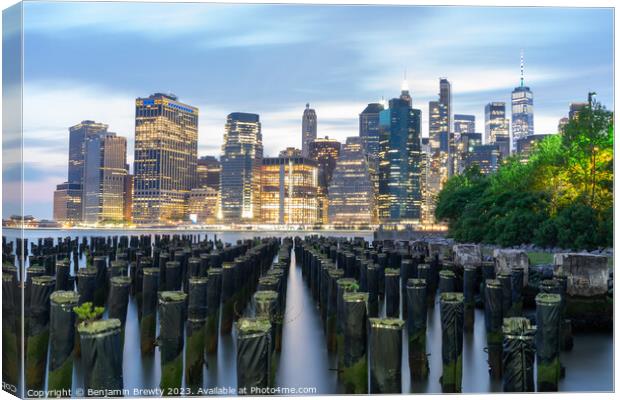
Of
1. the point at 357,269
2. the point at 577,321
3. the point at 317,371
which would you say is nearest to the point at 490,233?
the point at 357,269

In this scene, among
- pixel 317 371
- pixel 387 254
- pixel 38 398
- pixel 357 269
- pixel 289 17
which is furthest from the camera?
pixel 387 254

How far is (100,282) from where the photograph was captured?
16.0m

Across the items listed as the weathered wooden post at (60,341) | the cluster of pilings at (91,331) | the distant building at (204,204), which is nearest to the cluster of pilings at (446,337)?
the cluster of pilings at (91,331)

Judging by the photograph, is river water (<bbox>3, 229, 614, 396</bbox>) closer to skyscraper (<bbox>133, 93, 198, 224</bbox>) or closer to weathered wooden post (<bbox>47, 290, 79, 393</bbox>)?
weathered wooden post (<bbox>47, 290, 79, 393</bbox>)

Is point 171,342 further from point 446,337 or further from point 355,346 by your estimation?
point 446,337

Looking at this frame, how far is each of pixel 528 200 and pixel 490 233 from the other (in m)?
2.94

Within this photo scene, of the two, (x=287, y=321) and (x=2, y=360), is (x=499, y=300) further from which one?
(x=2, y=360)

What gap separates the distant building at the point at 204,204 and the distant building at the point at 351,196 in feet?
124

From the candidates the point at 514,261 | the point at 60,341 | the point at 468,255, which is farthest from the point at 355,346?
the point at 468,255

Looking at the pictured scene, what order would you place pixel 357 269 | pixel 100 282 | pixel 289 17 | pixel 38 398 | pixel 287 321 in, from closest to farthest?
pixel 38 398
pixel 289 17
pixel 287 321
pixel 100 282
pixel 357 269

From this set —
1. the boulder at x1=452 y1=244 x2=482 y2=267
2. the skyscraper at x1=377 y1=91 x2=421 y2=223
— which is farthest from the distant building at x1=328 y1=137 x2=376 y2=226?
the boulder at x1=452 y1=244 x2=482 y2=267

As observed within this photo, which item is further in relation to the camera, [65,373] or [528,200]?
[528,200]

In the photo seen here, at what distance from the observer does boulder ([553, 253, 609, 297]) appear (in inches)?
578

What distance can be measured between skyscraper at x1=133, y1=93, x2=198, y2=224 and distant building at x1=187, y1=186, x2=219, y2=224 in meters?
14.7
